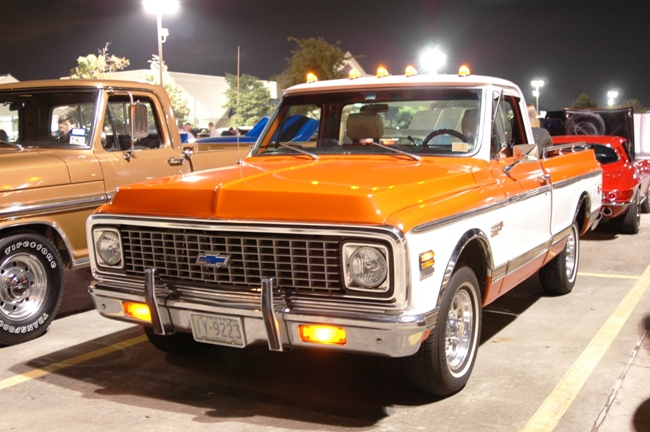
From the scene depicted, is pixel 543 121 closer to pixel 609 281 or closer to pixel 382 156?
pixel 609 281

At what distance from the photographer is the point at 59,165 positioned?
658 cm

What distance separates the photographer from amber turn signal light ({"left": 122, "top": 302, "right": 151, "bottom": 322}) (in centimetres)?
471

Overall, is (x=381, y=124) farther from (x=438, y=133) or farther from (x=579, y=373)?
(x=579, y=373)

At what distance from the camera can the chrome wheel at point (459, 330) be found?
475cm

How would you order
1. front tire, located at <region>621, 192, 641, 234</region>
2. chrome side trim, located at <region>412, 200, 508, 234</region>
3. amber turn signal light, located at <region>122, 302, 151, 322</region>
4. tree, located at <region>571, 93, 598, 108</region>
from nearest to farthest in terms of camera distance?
1. chrome side trim, located at <region>412, 200, 508, 234</region>
2. amber turn signal light, located at <region>122, 302, 151, 322</region>
3. front tire, located at <region>621, 192, 641, 234</region>
4. tree, located at <region>571, 93, 598, 108</region>

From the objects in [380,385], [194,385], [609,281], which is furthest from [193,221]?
[609,281]

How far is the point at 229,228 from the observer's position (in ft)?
14.2

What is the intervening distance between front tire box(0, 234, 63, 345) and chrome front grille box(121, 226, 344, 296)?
70.9 inches

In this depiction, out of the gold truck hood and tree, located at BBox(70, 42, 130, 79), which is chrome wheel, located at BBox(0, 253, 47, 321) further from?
tree, located at BBox(70, 42, 130, 79)

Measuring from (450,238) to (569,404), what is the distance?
1261 mm

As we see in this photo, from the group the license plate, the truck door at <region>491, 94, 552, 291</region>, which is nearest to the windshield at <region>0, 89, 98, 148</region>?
the license plate

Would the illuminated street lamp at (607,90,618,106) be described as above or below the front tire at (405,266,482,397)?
above

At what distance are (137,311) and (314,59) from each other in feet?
87.6

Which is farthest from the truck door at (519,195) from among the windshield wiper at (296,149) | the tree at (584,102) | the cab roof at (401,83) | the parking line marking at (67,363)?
the tree at (584,102)
